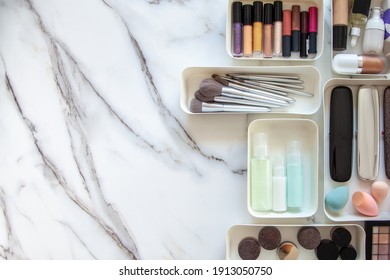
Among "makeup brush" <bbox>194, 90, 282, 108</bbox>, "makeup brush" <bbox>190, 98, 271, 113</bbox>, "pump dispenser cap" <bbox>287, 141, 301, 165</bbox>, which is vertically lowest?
"pump dispenser cap" <bbox>287, 141, 301, 165</bbox>

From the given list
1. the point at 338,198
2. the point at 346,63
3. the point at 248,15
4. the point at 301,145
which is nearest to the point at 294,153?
the point at 301,145

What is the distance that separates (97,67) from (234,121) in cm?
37

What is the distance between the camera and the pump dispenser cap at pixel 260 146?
1127 mm

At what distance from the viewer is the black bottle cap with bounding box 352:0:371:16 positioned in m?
1.12

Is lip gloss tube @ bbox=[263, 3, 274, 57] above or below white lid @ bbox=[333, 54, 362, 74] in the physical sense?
above

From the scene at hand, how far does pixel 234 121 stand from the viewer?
1171 mm

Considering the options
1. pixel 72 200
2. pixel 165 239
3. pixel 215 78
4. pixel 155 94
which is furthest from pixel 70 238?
pixel 215 78

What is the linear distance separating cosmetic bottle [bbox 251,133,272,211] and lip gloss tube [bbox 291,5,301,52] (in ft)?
0.77

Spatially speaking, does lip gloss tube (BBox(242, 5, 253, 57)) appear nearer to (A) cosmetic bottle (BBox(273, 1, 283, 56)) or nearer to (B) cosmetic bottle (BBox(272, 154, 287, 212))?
(A) cosmetic bottle (BBox(273, 1, 283, 56))

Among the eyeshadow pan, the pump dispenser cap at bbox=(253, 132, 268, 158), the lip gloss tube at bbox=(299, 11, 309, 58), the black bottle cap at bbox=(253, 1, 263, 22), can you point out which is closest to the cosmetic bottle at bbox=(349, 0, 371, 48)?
the lip gloss tube at bbox=(299, 11, 309, 58)

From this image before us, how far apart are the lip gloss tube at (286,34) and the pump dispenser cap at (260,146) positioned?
0.67 feet

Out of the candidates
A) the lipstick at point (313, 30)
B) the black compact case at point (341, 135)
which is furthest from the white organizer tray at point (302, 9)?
the black compact case at point (341, 135)

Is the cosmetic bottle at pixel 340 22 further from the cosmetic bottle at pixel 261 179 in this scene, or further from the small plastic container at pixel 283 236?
the small plastic container at pixel 283 236
